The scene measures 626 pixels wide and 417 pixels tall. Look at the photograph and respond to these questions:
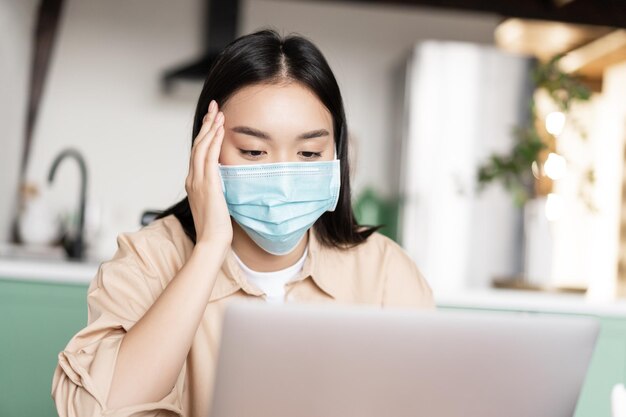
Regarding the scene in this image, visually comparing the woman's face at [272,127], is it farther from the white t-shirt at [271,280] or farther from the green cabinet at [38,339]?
the green cabinet at [38,339]

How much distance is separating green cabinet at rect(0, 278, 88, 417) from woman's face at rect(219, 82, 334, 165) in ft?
3.08

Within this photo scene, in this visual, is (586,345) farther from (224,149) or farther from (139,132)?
(139,132)

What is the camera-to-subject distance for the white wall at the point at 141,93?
4652mm

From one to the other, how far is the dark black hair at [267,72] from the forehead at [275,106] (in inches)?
0.7

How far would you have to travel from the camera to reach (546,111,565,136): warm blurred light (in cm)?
249

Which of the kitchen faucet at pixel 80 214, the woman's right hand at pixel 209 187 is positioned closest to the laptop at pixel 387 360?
the woman's right hand at pixel 209 187

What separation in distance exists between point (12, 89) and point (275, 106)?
3.21 metres

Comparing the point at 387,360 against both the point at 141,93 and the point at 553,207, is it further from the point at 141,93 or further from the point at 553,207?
the point at 141,93

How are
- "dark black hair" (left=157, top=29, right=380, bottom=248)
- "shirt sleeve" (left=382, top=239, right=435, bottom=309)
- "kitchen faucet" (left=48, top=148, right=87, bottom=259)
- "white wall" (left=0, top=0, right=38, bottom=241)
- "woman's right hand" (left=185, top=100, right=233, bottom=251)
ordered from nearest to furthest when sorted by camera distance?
"woman's right hand" (left=185, top=100, right=233, bottom=251) < "dark black hair" (left=157, top=29, right=380, bottom=248) < "shirt sleeve" (left=382, top=239, right=435, bottom=309) < "kitchen faucet" (left=48, top=148, right=87, bottom=259) < "white wall" (left=0, top=0, right=38, bottom=241)

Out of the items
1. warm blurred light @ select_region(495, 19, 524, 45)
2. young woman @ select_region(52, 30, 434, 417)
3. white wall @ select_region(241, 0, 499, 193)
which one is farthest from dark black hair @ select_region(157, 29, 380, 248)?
warm blurred light @ select_region(495, 19, 524, 45)

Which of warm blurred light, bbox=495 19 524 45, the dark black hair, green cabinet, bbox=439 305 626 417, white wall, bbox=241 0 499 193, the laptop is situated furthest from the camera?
warm blurred light, bbox=495 19 524 45

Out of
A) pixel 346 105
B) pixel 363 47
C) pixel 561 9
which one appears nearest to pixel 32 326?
pixel 346 105

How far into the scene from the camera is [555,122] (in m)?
2.50

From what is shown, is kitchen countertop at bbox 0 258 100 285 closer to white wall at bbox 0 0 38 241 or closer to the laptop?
the laptop
